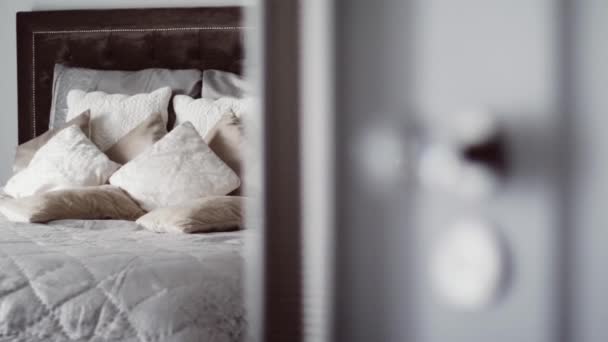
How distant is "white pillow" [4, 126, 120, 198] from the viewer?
2385 mm

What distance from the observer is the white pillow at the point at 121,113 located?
2699 millimetres

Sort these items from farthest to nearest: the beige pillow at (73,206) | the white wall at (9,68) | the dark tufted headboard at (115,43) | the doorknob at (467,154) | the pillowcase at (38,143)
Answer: the white wall at (9,68) → the dark tufted headboard at (115,43) → the pillowcase at (38,143) → the beige pillow at (73,206) → the doorknob at (467,154)

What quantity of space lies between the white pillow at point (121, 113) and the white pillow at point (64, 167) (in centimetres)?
17

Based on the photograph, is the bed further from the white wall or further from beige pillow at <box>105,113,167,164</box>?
the white wall

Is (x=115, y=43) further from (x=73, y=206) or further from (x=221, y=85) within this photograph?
(x=73, y=206)

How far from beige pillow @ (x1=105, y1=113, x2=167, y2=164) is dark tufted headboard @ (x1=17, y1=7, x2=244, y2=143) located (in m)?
0.63

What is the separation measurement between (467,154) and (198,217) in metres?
1.44

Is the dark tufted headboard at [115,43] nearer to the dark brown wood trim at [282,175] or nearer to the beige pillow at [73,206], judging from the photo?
the beige pillow at [73,206]

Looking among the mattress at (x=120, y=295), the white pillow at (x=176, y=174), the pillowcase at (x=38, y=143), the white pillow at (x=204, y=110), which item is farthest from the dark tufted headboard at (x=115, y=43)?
the mattress at (x=120, y=295)

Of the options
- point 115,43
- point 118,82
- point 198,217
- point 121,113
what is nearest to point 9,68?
point 115,43

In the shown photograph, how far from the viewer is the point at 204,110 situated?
2.62 meters

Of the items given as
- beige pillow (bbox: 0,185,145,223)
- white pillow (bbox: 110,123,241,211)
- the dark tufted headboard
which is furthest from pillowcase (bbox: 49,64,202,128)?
beige pillow (bbox: 0,185,145,223)

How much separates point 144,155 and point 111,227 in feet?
1.41

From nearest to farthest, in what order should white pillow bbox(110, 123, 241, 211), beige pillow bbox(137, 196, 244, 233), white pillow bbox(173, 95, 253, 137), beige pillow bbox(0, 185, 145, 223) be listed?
beige pillow bbox(137, 196, 244, 233) → beige pillow bbox(0, 185, 145, 223) → white pillow bbox(110, 123, 241, 211) → white pillow bbox(173, 95, 253, 137)
